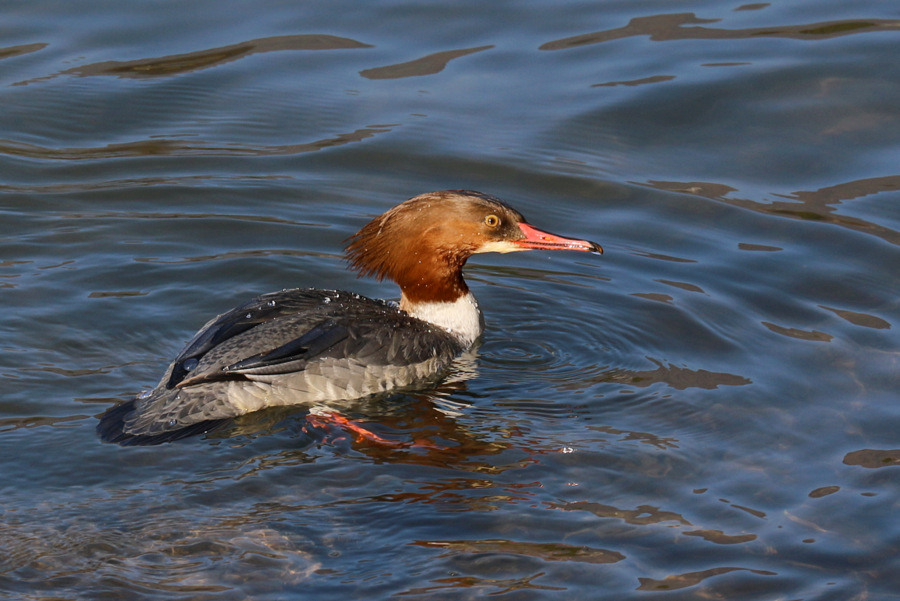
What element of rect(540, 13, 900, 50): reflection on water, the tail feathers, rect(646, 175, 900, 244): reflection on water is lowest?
the tail feathers

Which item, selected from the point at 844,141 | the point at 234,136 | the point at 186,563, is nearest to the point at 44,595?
the point at 186,563

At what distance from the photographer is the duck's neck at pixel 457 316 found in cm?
748

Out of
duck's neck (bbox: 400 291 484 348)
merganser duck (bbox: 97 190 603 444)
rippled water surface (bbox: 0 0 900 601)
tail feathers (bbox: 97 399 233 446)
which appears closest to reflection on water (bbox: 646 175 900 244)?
rippled water surface (bbox: 0 0 900 601)

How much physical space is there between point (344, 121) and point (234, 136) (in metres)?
0.91

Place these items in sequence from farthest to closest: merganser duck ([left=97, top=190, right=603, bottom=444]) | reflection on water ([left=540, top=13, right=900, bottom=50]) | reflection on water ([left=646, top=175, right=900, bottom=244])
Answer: reflection on water ([left=540, top=13, right=900, bottom=50]), reflection on water ([left=646, top=175, right=900, bottom=244]), merganser duck ([left=97, top=190, right=603, bottom=444])

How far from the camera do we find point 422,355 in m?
7.13

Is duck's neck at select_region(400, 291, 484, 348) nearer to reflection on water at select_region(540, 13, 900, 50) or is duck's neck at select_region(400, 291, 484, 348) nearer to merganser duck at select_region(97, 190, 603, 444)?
merganser duck at select_region(97, 190, 603, 444)

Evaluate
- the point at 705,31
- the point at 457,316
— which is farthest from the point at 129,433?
the point at 705,31

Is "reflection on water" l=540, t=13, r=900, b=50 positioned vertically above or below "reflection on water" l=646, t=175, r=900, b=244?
above

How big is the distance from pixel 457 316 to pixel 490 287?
921 millimetres

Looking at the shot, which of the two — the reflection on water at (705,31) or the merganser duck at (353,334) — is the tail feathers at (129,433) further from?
the reflection on water at (705,31)

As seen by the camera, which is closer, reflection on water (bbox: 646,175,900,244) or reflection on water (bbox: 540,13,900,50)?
reflection on water (bbox: 646,175,900,244)

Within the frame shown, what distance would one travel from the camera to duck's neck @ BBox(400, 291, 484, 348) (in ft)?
24.5

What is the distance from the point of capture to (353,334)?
686 cm
